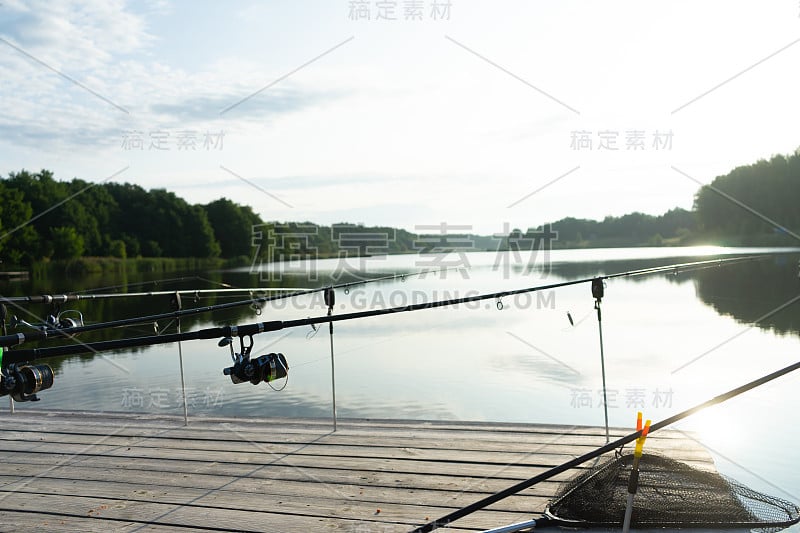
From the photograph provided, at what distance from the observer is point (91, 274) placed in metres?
55.0

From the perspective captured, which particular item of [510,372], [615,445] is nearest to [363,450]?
[615,445]

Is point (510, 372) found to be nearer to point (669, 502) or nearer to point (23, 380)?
point (669, 502)

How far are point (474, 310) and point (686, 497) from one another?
19617 millimetres

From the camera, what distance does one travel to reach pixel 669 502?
3.71 m

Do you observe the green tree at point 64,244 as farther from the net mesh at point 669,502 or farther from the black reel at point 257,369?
the net mesh at point 669,502

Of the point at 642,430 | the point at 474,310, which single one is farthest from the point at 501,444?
the point at 474,310

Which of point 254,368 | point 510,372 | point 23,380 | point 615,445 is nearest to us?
point 615,445

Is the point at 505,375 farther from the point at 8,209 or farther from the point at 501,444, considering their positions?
the point at 8,209

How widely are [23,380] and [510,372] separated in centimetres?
1047

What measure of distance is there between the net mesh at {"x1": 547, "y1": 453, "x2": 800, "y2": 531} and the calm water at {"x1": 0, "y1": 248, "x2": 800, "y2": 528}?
9.42 ft

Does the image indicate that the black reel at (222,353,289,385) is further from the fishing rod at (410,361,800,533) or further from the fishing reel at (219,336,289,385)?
the fishing rod at (410,361,800,533)

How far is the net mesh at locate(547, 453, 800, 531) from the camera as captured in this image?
3568 millimetres

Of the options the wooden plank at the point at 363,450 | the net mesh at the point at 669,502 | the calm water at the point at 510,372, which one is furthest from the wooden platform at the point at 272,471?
→ the calm water at the point at 510,372

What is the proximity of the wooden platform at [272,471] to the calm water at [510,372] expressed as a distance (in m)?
1.66
